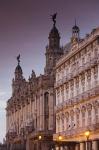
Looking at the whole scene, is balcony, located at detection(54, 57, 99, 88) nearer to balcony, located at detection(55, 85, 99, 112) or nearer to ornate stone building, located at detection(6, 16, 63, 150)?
balcony, located at detection(55, 85, 99, 112)

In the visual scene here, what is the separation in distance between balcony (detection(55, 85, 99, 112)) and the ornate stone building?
16.4 metres

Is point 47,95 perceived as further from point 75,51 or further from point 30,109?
point 75,51

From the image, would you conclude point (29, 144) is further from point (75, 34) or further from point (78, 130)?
point (78, 130)

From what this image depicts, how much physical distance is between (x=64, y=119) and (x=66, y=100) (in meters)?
2.93

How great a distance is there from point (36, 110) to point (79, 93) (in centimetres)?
3200

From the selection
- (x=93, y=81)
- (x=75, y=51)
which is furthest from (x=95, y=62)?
(x=75, y=51)

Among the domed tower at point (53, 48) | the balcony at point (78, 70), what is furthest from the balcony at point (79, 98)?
the domed tower at point (53, 48)

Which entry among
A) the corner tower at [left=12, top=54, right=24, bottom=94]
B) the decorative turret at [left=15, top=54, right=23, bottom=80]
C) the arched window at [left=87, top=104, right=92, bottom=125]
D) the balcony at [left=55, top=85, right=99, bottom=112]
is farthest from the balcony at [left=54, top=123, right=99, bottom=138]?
the decorative turret at [left=15, top=54, right=23, bottom=80]

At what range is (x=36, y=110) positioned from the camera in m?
97.7

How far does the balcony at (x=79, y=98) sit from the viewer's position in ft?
199

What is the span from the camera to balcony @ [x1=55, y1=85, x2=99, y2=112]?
60594 millimetres

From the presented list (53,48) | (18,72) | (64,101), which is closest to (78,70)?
(64,101)

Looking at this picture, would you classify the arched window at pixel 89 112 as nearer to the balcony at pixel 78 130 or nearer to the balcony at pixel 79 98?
the balcony at pixel 78 130

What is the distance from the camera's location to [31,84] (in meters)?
102
